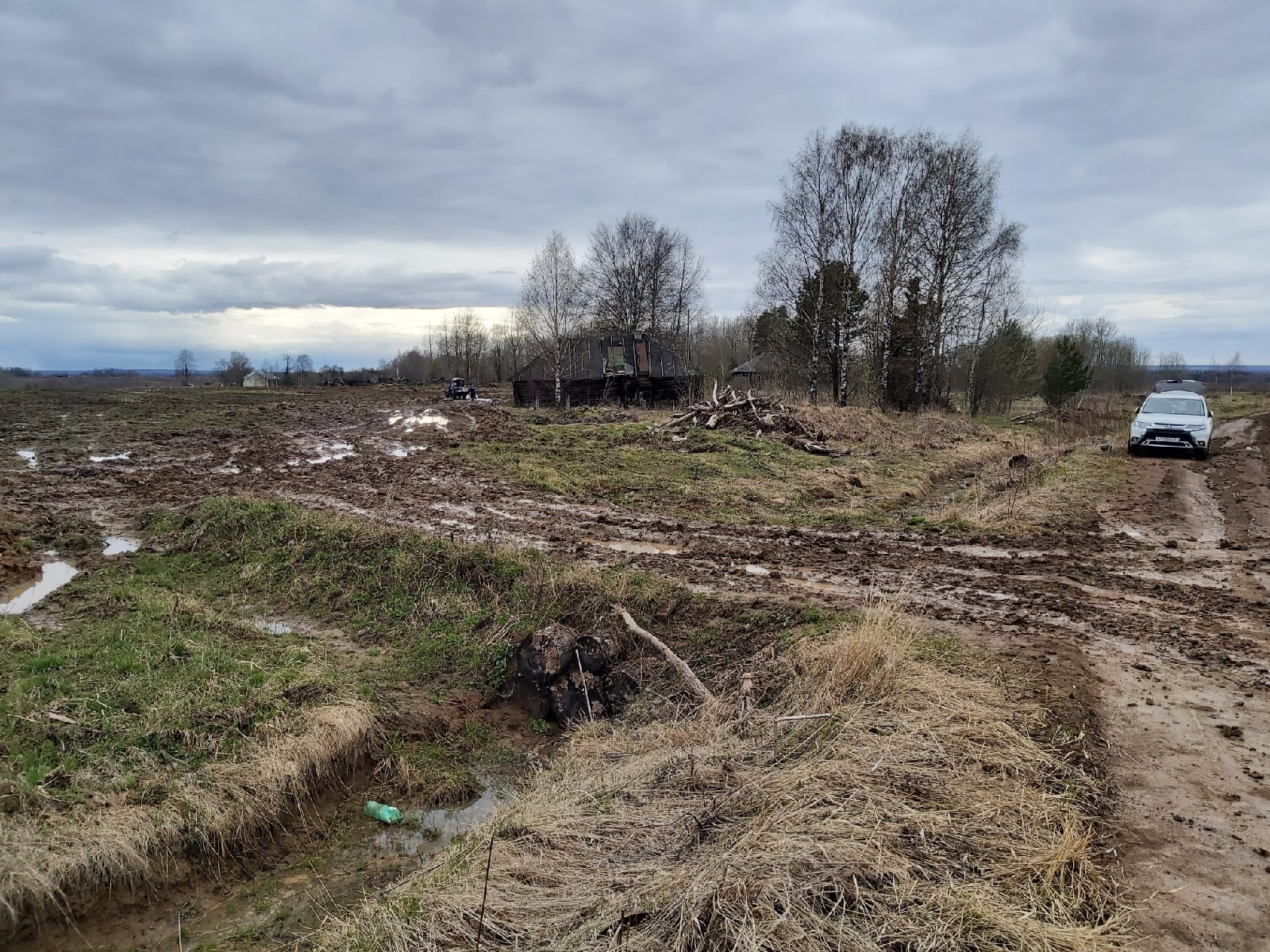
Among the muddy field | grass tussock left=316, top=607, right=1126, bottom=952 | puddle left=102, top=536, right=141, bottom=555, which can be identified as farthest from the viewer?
puddle left=102, top=536, right=141, bottom=555

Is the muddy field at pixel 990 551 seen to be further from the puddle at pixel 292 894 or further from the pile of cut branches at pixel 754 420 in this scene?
the pile of cut branches at pixel 754 420

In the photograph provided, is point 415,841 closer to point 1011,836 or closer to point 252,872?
point 252,872

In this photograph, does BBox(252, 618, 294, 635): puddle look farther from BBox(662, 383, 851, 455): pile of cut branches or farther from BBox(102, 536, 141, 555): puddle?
BBox(662, 383, 851, 455): pile of cut branches

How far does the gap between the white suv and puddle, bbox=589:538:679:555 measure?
14.5 metres

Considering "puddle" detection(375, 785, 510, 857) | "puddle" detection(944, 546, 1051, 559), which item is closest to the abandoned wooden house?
"puddle" detection(944, 546, 1051, 559)

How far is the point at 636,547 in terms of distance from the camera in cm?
1100

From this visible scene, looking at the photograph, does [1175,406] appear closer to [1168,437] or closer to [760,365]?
[1168,437]

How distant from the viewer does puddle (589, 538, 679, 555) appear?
34.9 feet

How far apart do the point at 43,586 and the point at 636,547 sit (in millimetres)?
8664

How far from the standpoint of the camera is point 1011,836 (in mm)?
3879

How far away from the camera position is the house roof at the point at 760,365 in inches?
1723

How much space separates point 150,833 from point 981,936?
5.23 meters

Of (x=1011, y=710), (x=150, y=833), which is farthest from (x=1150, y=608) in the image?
(x=150, y=833)

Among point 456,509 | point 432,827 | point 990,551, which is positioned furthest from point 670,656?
point 456,509
